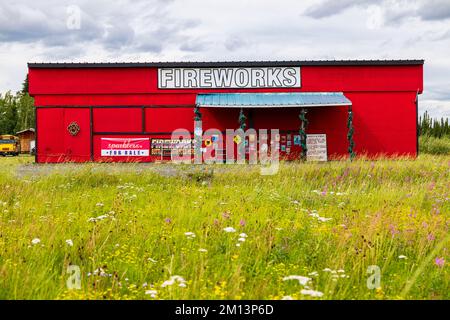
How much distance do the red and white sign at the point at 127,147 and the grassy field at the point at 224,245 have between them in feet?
43.1

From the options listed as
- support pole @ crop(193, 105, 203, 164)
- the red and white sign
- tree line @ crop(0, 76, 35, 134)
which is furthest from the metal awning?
tree line @ crop(0, 76, 35, 134)

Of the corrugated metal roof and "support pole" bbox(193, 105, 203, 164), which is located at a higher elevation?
the corrugated metal roof

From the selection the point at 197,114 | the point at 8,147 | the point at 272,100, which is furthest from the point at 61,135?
the point at 8,147

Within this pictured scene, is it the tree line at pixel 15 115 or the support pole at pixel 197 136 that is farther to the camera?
the tree line at pixel 15 115

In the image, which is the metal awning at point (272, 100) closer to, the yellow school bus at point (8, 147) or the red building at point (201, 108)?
the red building at point (201, 108)

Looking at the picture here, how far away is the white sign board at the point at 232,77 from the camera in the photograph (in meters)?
23.4

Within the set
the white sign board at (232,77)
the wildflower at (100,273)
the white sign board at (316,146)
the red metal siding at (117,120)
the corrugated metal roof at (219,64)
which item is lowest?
the wildflower at (100,273)

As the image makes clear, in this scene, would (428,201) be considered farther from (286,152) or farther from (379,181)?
(286,152)

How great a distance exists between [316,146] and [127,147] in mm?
9584

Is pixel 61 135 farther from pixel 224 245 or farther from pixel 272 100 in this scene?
pixel 224 245

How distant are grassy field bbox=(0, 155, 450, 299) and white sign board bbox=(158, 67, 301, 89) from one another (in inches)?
547

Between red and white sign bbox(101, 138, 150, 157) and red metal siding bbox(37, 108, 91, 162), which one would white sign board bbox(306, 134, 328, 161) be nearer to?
red and white sign bbox(101, 138, 150, 157)

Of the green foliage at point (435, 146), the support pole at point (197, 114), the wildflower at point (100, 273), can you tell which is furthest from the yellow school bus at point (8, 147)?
the wildflower at point (100, 273)

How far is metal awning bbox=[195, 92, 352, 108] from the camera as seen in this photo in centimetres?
2150
